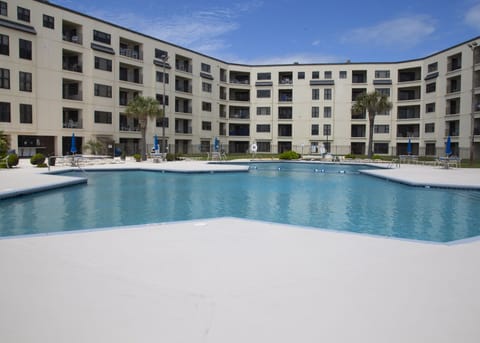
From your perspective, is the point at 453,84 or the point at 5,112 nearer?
the point at 5,112

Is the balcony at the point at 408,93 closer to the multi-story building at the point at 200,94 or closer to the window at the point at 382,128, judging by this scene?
the multi-story building at the point at 200,94

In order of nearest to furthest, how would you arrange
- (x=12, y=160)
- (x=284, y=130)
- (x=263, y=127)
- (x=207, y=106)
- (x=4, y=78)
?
(x=12, y=160)
(x=4, y=78)
(x=207, y=106)
(x=263, y=127)
(x=284, y=130)

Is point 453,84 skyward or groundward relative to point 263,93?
groundward

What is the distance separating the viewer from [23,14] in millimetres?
36594

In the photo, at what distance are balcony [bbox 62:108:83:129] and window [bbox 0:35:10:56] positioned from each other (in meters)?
8.65

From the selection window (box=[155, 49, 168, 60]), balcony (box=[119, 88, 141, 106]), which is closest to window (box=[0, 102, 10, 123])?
balcony (box=[119, 88, 141, 106])

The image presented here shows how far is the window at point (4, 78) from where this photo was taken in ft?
116

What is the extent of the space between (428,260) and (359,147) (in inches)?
2439

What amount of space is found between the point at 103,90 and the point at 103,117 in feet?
10.2

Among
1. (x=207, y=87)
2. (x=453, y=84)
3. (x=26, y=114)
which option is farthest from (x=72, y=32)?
(x=453, y=84)

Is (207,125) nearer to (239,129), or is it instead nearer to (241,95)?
(239,129)

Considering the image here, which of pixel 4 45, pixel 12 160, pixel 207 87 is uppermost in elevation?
pixel 207 87

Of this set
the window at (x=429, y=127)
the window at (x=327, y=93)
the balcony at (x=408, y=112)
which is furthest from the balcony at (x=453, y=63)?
the window at (x=327, y=93)

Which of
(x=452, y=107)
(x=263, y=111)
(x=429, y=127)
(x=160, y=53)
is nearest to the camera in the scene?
(x=160, y=53)
